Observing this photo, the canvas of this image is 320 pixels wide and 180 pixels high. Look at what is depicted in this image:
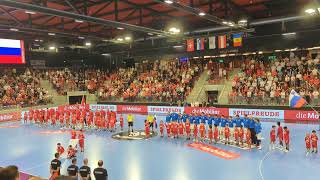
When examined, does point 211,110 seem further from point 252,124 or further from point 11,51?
point 11,51

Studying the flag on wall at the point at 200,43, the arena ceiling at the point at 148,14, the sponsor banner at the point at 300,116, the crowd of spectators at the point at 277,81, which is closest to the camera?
the arena ceiling at the point at 148,14

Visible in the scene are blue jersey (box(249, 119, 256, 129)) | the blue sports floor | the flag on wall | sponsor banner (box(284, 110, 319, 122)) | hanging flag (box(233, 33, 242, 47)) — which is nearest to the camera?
the blue sports floor

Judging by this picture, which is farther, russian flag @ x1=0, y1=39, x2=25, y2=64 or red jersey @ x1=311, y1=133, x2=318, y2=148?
russian flag @ x1=0, y1=39, x2=25, y2=64

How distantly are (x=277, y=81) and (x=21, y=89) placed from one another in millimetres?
25736

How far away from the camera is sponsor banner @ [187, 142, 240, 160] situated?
1332cm

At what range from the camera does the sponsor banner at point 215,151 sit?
43.7ft

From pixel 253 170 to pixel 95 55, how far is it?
3060 centimetres

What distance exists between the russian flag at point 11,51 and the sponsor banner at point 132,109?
1059 cm

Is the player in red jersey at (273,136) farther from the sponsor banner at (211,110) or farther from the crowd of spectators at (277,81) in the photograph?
the sponsor banner at (211,110)

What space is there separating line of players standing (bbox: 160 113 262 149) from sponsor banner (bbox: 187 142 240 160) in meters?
0.88

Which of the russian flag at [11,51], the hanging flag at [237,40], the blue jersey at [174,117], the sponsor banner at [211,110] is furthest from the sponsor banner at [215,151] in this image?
the russian flag at [11,51]

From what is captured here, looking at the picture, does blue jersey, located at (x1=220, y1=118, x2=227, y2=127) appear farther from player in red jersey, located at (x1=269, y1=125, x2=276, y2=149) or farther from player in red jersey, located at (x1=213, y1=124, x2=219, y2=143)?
player in red jersey, located at (x1=269, y1=125, x2=276, y2=149)

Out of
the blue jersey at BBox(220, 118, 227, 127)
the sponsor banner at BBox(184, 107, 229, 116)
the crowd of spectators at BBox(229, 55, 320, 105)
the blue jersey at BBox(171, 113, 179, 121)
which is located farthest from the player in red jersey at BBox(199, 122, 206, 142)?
the crowd of spectators at BBox(229, 55, 320, 105)

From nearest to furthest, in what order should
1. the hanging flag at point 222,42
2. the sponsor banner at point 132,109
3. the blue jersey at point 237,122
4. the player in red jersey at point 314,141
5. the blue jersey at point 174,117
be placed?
the player in red jersey at point 314,141
the blue jersey at point 237,122
the blue jersey at point 174,117
the hanging flag at point 222,42
the sponsor banner at point 132,109
